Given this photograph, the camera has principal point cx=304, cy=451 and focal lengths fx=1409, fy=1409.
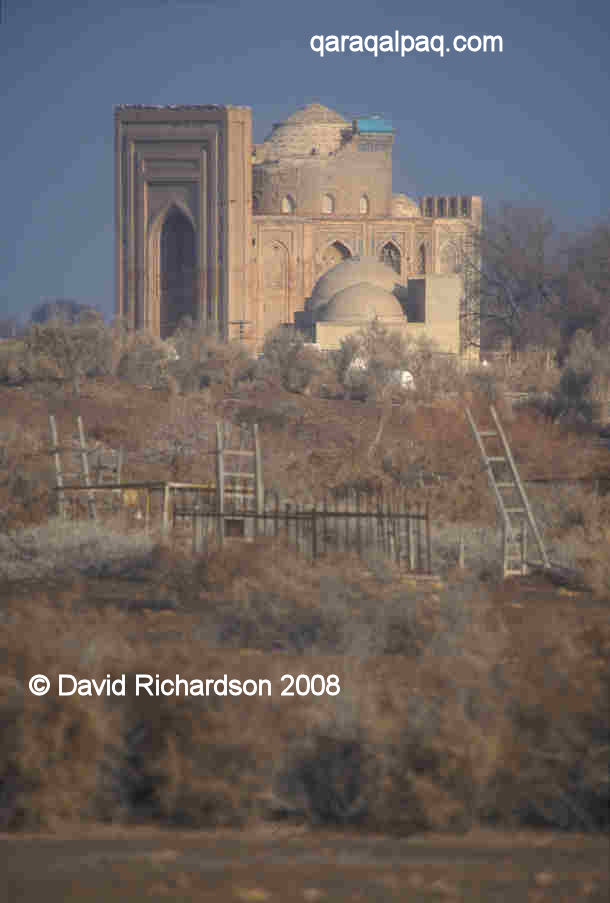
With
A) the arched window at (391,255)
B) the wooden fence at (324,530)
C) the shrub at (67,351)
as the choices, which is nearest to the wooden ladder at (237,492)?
the wooden fence at (324,530)

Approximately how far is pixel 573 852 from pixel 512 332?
116 ft

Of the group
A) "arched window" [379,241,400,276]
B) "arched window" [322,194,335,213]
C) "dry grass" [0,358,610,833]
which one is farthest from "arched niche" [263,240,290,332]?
"dry grass" [0,358,610,833]

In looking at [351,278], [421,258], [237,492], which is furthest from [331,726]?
[421,258]

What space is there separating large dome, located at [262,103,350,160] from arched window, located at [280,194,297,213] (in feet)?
6.46

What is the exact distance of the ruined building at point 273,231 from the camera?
4300 centimetres

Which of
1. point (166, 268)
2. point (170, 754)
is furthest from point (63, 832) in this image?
point (166, 268)

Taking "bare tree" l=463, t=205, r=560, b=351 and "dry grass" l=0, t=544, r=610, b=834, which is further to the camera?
"bare tree" l=463, t=205, r=560, b=351

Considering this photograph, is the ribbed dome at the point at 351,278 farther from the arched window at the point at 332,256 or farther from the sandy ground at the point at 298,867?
the sandy ground at the point at 298,867

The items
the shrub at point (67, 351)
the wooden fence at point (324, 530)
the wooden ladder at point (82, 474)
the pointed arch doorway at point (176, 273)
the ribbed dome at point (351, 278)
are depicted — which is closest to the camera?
the wooden fence at point (324, 530)

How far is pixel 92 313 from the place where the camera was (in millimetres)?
29859

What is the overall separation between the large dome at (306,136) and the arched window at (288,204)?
6.46 ft

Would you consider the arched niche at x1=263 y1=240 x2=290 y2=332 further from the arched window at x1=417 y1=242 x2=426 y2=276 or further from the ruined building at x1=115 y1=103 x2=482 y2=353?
the arched window at x1=417 y1=242 x2=426 y2=276

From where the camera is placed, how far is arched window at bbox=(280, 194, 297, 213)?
49781 mm

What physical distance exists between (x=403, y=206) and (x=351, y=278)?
11.4 m
